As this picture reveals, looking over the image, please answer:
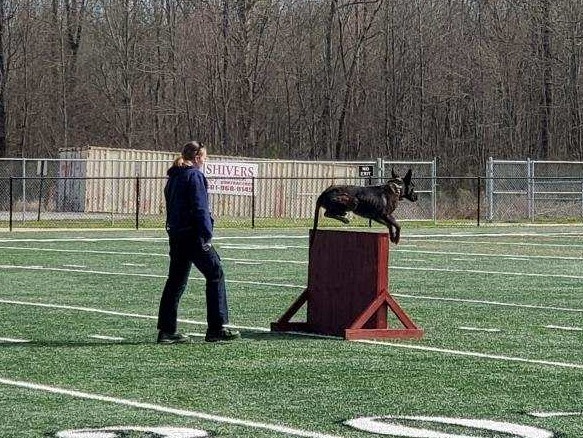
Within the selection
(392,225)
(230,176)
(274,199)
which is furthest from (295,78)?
(392,225)

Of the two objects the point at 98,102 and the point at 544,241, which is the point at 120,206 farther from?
the point at 98,102

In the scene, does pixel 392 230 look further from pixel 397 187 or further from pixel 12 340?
pixel 12 340

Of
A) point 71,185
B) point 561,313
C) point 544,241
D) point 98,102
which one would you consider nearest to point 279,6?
point 98,102

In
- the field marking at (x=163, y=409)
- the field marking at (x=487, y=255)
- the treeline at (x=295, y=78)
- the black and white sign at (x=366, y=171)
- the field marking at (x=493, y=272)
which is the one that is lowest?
the field marking at (x=487, y=255)

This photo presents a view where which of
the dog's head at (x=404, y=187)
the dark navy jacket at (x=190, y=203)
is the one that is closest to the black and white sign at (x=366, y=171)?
the dog's head at (x=404, y=187)

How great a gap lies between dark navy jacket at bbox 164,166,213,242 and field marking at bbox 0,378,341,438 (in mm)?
2585

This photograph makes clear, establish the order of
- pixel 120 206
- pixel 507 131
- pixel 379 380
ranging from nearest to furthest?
pixel 379 380, pixel 120 206, pixel 507 131

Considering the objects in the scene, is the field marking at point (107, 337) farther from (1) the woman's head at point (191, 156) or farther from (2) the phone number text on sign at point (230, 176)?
(2) the phone number text on sign at point (230, 176)

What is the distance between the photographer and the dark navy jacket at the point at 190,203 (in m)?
12.5

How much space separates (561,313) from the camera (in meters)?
15.8

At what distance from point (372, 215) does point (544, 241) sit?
1815 centimetres

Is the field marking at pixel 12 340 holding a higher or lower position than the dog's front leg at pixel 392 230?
lower

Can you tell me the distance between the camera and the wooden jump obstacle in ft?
42.7

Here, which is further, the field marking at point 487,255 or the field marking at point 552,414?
the field marking at point 487,255
